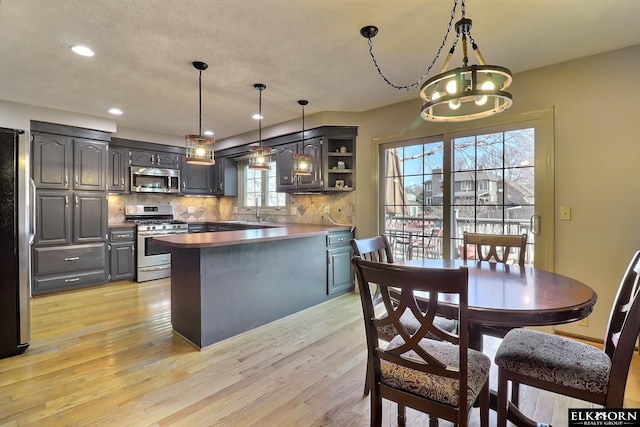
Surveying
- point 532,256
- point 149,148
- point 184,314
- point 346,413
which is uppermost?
point 149,148

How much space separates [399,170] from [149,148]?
14.2ft

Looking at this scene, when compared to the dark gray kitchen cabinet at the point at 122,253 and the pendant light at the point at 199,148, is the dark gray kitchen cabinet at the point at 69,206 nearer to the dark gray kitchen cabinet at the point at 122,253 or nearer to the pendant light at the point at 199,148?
the dark gray kitchen cabinet at the point at 122,253

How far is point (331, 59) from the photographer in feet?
9.07

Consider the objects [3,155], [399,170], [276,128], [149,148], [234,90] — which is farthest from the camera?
[149,148]

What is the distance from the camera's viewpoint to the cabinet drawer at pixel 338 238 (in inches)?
156

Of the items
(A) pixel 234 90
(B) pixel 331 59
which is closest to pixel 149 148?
(A) pixel 234 90

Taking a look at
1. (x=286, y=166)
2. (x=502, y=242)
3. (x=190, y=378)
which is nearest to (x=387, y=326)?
(x=502, y=242)

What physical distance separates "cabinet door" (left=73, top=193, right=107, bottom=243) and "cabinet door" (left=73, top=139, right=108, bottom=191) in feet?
0.50

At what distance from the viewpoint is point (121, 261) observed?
480cm

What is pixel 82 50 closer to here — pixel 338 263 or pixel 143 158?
pixel 143 158

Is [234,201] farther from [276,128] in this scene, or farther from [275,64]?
[275,64]

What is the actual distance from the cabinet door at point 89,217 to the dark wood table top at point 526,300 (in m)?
5.05

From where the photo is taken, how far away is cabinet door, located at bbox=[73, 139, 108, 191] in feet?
14.5

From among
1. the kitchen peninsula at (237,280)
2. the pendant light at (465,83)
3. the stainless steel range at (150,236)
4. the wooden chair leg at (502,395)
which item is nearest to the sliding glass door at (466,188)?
the kitchen peninsula at (237,280)
